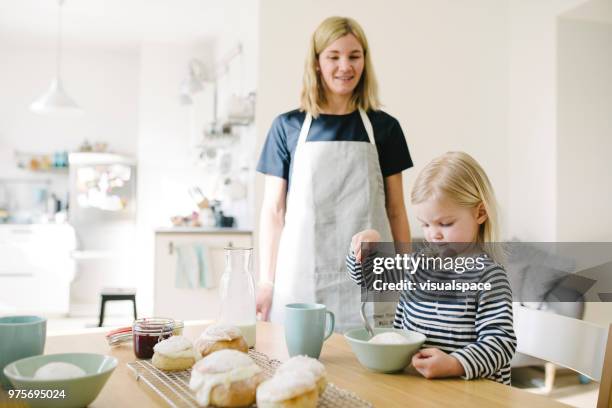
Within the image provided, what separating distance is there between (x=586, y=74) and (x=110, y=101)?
420cm

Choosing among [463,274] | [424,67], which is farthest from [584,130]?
[463,274]

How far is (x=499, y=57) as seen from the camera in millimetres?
3418

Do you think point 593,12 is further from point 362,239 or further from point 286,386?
point 286,386

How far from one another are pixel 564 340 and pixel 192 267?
94.1 inches

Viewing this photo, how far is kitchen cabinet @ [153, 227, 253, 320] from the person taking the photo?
321 centimetres

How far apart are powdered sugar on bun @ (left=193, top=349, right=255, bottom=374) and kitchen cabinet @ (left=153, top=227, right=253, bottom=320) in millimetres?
2463

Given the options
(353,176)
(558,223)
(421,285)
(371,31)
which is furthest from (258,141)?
(421,285)

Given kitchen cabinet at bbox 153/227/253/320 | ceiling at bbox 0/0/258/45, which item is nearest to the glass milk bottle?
kitchen cabinet at bbox 153/227/253/320

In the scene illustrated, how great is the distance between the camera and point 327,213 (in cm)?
171

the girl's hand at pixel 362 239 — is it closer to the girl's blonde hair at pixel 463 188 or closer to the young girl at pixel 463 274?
the young girl at pixel 463 274

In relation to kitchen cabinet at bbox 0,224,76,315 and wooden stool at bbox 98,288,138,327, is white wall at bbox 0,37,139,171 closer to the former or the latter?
kitchen cabinet at bbox 0,224,76,315

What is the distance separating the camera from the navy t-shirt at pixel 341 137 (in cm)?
173

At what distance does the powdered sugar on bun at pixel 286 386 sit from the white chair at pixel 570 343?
0.55 metres

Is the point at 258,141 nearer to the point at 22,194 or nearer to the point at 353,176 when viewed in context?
the point at 353,176
